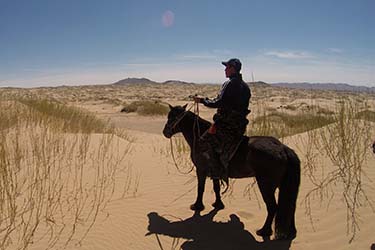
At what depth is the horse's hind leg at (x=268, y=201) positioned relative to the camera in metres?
4.67

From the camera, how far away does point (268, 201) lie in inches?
186

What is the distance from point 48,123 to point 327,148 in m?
8.37

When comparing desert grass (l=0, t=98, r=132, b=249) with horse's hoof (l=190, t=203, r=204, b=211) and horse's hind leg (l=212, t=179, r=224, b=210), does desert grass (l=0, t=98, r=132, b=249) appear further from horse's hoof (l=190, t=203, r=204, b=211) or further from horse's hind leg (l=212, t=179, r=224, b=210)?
horse's hind leg (l=212, t=179, r=224, b=210)

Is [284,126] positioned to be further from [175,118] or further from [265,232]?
[265,232]

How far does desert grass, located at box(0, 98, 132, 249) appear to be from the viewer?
15.5 feet

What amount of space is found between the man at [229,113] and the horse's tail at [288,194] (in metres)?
→ 0.88

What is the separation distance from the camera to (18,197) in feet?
19.2

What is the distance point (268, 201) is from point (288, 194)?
0.31 meters

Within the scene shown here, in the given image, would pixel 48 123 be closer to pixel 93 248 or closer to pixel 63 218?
pixel 63 218

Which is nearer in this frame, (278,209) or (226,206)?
(278,209)

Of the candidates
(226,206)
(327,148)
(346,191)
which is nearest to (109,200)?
(226,206)

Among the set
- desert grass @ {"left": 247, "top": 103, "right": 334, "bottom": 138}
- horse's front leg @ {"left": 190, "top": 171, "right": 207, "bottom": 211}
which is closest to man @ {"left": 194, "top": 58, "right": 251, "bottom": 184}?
horse's front leg @ {"left": 190, "top": 171, "right": 207, "bottom": 211}

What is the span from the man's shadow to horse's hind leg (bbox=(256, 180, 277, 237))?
15cm

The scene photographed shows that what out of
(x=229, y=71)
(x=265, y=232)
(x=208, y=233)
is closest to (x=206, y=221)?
(x=208, y=233)
